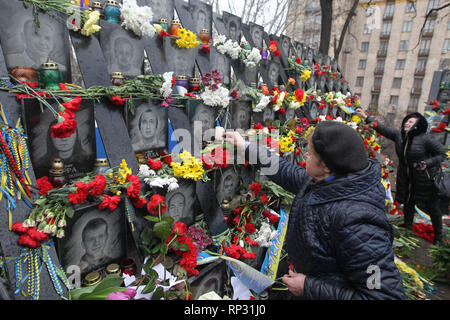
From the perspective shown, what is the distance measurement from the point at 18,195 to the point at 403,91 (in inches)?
1166

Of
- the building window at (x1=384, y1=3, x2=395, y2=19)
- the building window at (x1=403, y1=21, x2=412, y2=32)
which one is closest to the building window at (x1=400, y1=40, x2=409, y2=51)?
the building window at (x1=403, y1=21, x2=412, y2=32)

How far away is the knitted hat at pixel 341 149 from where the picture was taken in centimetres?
119

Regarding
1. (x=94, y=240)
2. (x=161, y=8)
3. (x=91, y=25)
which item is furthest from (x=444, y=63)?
(x=94, y=240)

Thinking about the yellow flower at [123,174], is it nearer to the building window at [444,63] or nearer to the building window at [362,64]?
the building window at [444,63]

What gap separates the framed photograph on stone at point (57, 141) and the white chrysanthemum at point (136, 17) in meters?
0.78

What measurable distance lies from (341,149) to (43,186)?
1545 millimetres

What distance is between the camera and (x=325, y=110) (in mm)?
5062

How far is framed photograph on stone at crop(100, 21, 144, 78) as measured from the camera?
1.99 m

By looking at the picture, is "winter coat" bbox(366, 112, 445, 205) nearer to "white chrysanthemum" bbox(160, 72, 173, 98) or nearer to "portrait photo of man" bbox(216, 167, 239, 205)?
"portrait photo of man" bbox(216, 167, 239, 205)

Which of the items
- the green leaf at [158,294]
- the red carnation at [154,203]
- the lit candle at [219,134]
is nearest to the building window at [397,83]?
the lit candle at [219,134]

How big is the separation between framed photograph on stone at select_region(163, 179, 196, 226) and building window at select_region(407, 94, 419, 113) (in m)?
27.9

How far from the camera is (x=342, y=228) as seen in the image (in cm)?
A: 112

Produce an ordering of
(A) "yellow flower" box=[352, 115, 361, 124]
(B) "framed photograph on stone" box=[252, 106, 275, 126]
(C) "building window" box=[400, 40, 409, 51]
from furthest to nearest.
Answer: (C) "building window" box=[400, 40, 409, 51] < (A) "yellow flower" box=[352, 115, 361, 124] < (B) "framed photograph on stone" box=[252, 106, 275, 126]
